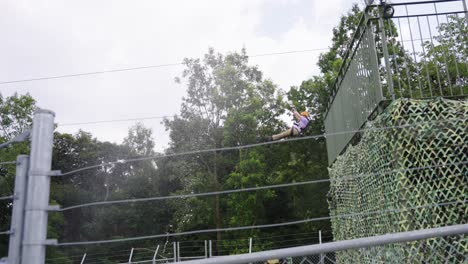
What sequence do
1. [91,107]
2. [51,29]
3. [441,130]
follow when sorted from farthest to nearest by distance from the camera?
[91,107], [51,29], [441,130]

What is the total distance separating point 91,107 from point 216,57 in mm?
10435

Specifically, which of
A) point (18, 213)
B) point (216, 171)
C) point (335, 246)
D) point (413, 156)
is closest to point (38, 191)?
point (18, 213)

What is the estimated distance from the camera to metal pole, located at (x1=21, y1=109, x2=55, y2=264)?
1399mm

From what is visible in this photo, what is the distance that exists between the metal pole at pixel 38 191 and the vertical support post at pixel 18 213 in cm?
2

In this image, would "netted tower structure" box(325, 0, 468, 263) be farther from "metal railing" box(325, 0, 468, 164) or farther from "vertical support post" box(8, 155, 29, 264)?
"vertical support post" box(8, 155, 29, 264)

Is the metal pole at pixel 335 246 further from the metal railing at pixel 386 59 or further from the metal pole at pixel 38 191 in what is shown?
the metal railing at pixel 386 59

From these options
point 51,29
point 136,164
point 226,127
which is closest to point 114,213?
point 136,164

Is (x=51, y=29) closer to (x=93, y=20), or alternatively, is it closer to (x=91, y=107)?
(x=93, y=20)

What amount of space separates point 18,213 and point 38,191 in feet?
0.32

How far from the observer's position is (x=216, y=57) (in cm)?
2362

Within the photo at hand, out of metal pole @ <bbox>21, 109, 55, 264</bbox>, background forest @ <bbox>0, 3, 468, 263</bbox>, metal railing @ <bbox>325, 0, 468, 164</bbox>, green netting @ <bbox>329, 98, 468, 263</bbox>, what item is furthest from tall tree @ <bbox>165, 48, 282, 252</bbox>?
metal pole @ <bbox>21, 109, 55, 264</bbox>

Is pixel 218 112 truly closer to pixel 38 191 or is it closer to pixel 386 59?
pixel 386 59

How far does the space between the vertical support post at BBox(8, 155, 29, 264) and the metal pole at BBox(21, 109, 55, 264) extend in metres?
0.02

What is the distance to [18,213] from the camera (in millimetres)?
1438
